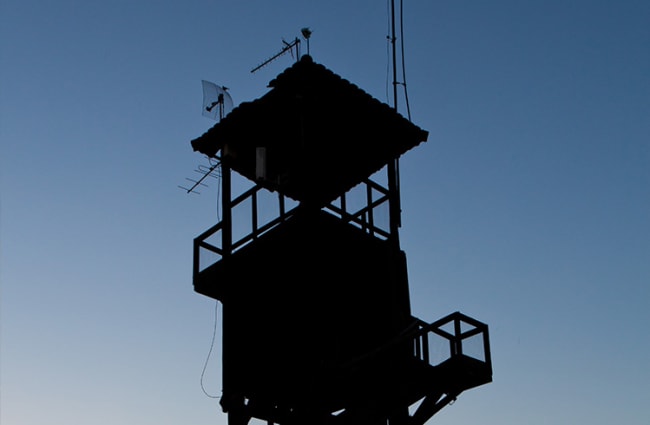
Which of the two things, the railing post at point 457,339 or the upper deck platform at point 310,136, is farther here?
the upper deck platform at point 310,136

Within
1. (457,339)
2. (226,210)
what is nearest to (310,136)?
(226,210)

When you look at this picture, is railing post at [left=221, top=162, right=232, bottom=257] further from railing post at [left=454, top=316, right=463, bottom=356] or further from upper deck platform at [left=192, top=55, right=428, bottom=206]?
railing post at [left=454, top=316, right=463, bottom=356]

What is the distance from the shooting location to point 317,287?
65.1 feet

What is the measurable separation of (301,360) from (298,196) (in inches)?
125

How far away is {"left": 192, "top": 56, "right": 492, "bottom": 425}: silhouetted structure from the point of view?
1962 centimetres

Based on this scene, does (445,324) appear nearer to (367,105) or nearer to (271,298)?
(271,298)

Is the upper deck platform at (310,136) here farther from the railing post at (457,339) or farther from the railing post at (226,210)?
the railing post at (457,339)

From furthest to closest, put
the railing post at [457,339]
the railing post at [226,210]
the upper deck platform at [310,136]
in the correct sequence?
the railing post at [226,210] < the upper deck platform at [310,136] < the railing post at [457,339]

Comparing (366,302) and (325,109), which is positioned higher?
(325,109)

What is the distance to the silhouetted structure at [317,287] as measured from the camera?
1962 cm

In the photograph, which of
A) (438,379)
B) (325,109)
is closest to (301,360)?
(438,379)

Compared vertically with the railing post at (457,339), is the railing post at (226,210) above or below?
above

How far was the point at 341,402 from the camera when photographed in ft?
66.1

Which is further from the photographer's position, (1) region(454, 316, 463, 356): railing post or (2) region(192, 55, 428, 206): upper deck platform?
(2) region(192, 55, 428, 206): upper deck platform
